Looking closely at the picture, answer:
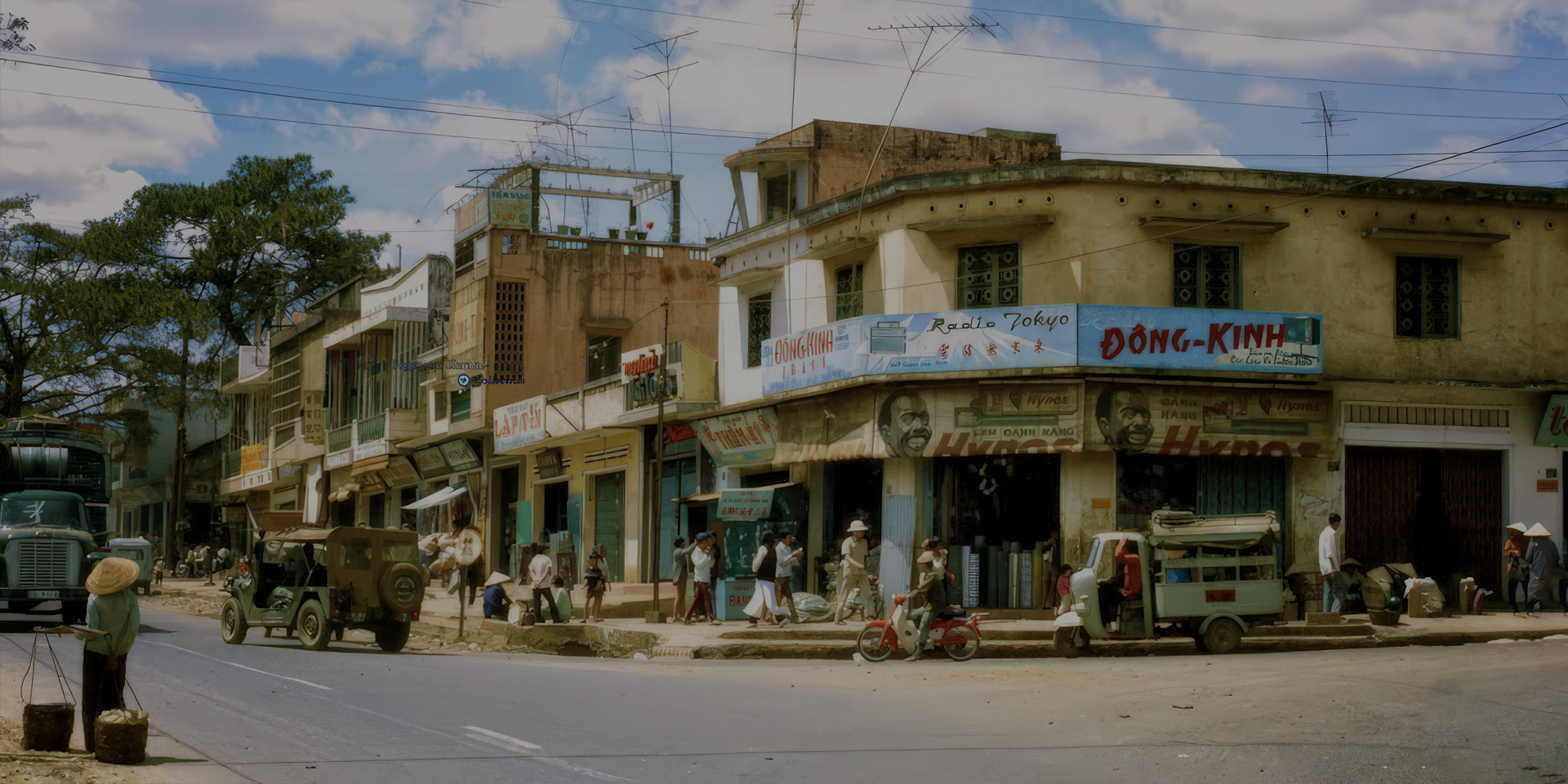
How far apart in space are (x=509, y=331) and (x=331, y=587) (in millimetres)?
15624

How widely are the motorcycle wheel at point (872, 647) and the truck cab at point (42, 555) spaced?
12280mm

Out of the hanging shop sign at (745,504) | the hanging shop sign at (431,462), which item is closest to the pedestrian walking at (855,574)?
the hanging shop sign at (745,504)

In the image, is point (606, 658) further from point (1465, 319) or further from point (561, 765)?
point (1465, 319)

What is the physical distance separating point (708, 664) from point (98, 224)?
39237 millimetres

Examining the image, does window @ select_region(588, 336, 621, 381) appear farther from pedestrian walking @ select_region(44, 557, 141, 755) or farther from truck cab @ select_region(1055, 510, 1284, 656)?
pedestrian walking @ select_region(44, 557, 141, 755)

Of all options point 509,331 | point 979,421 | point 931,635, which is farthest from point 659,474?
point 509,331

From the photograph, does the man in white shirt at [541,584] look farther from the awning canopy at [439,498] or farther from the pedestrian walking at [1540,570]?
the pedestrian walking at [1540,570]

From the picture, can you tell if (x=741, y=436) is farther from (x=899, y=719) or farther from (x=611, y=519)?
(x=899, y=719)

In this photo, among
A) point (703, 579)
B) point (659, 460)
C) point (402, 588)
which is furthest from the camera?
point (659, 460)

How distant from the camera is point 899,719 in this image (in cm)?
1269

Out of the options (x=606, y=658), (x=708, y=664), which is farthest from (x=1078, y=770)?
(x=606, y=658)

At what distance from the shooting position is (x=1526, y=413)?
2436cm

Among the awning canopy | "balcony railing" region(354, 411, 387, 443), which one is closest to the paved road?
the awning canopy

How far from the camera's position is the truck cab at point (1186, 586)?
18031mm
